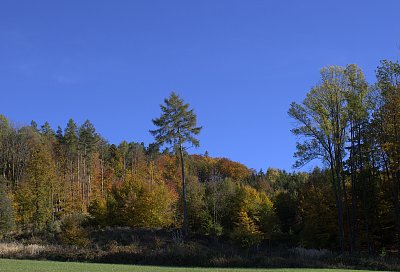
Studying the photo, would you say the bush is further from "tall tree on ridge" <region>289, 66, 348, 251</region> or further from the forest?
"tall tree on ridge" <region>289, 66, 348, 251</region>

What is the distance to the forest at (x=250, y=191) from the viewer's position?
3306cm

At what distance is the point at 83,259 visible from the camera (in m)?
30.1

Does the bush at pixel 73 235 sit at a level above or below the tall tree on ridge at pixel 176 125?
below

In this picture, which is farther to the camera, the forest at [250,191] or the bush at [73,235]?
the bush at [73,235]

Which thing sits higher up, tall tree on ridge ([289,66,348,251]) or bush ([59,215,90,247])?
tall tree on ridge ([289,66,348,251])

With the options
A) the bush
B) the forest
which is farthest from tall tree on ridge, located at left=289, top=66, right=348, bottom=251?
the bush

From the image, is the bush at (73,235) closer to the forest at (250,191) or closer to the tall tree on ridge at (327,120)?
the forest at (250,191)

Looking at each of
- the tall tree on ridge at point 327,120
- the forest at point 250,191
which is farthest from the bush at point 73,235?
the tall tree on ridge at point 327,120

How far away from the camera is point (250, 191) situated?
57094 mm

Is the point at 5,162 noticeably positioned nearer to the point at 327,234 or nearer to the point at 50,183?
the point at 50,183

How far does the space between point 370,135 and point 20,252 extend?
87.7 ft

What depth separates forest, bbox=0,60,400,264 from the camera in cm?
3306

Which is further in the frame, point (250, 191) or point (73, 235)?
point (250, 191)

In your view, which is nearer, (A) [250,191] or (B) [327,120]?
(B) [327,120]
